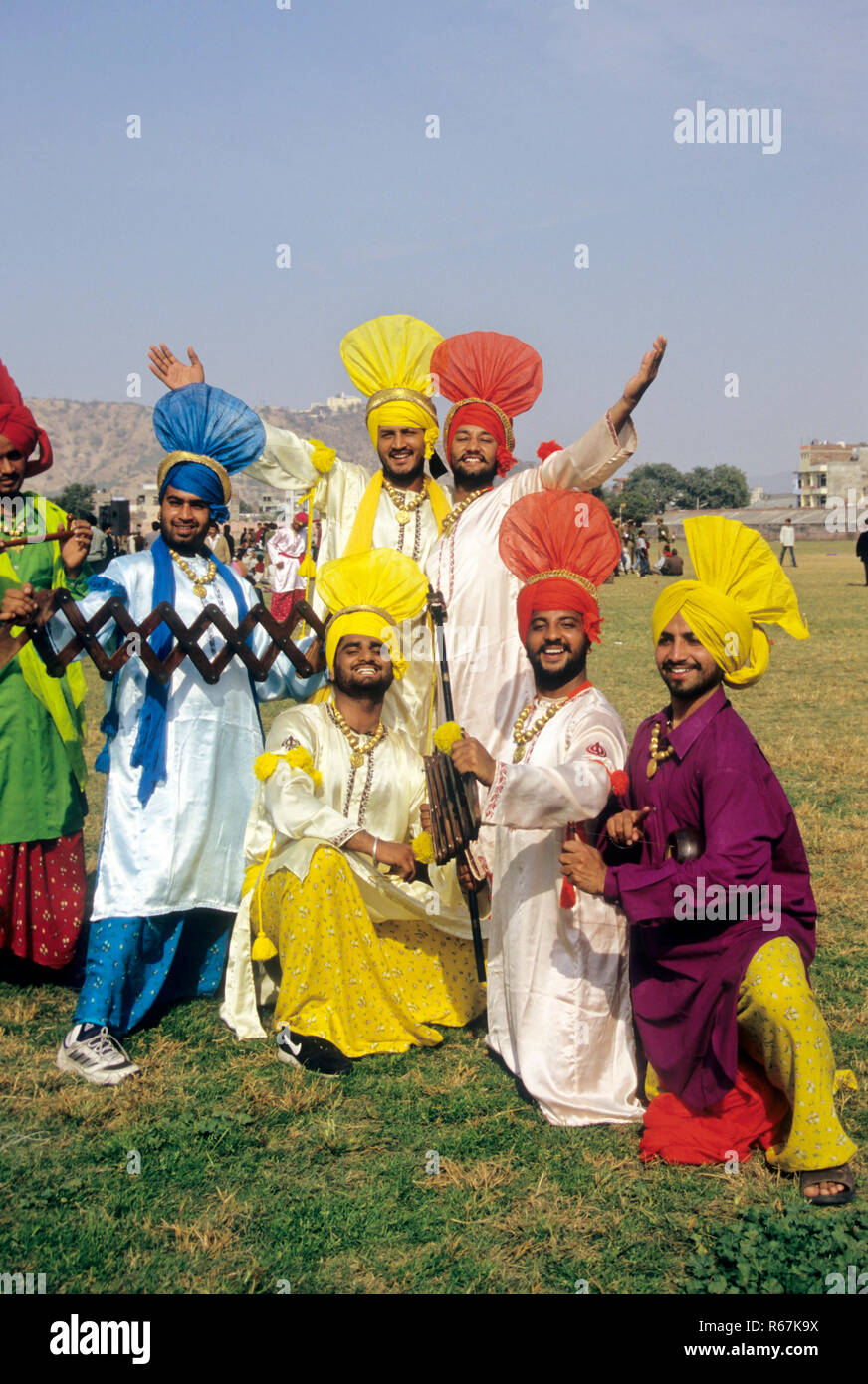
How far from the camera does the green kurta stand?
18.4 ft

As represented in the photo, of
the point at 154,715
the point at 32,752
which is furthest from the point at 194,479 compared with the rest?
the point at 32,752

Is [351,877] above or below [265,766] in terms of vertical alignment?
below

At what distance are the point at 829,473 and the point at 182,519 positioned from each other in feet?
444

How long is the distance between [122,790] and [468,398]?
7.61ft

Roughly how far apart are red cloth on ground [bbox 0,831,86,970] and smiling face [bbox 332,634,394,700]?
1.77 m

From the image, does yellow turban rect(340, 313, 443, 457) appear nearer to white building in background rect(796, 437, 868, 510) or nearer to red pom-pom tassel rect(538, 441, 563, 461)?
red pom-pom tassel rect(538, 441, 563, 461)

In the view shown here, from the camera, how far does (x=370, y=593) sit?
508 cm

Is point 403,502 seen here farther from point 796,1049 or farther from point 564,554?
point 796,1049

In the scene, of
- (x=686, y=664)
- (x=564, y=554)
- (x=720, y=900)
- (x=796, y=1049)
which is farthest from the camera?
(x=564, y=554)

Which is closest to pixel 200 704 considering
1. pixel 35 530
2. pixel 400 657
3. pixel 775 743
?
pixel 400 657

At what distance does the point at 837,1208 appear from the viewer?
3.71 metres

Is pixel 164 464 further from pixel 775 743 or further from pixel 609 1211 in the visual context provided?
pixel 775 743

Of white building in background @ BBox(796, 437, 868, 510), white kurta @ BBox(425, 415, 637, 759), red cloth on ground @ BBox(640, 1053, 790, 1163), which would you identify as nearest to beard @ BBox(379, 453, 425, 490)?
white kurta @ BBox(425, 415, 637, 759)

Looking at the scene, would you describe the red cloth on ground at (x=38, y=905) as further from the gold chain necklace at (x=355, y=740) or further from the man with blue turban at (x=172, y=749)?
the gold chain necklace at (x=355, y=740)
